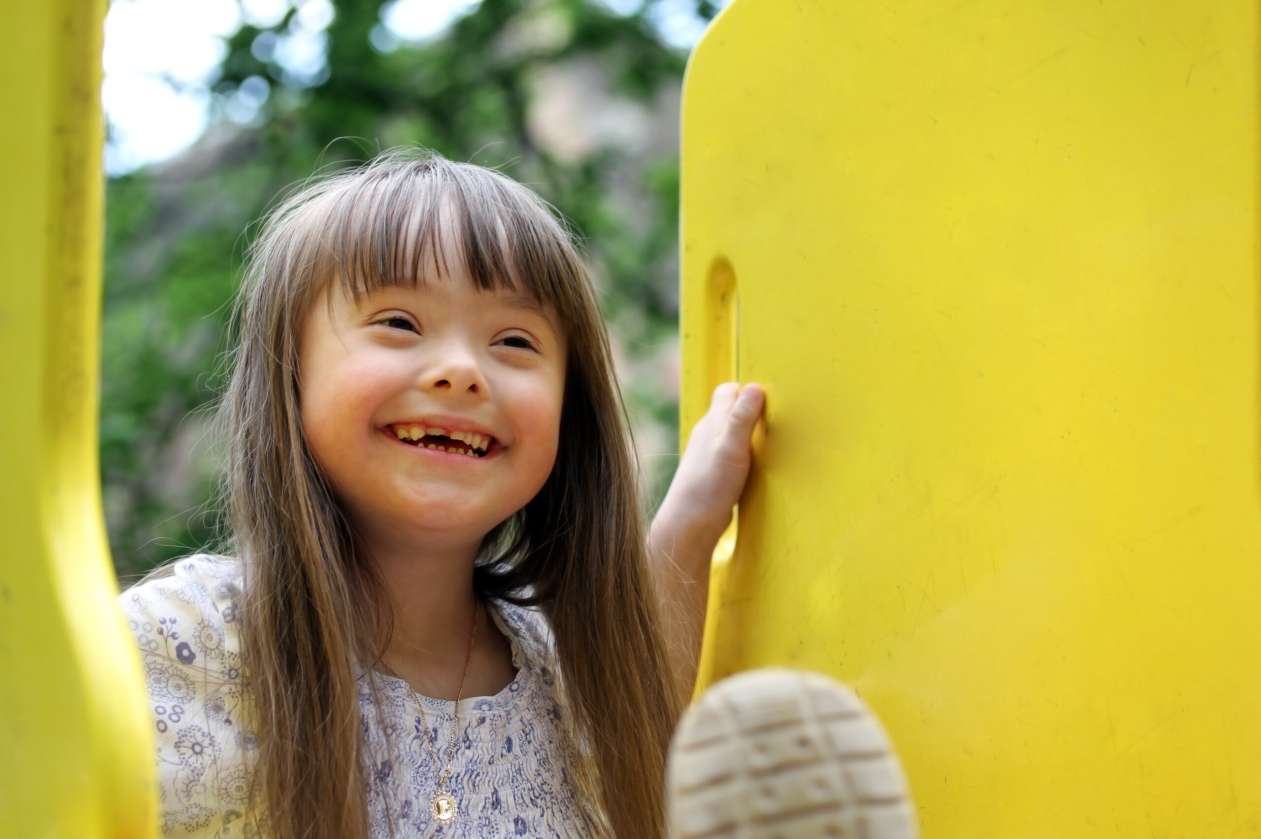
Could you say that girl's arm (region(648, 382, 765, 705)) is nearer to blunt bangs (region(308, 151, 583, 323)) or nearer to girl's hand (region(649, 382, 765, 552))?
girl's hand (region(649, 382, 765, 552))

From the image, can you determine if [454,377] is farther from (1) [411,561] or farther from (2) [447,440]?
(1) [411,561]

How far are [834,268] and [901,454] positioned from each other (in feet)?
0.70

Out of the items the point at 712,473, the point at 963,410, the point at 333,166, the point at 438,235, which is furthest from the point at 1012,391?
the point at 333,166

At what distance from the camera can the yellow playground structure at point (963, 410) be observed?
0.90 metres

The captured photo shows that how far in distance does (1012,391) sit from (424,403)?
0.51 m

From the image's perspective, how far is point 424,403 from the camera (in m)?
1.40

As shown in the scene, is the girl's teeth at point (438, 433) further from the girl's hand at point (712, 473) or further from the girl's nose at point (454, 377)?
the girl's hand at point (712, 473)

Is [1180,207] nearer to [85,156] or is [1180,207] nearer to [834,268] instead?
[834,268]

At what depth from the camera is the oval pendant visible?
1.42 metres

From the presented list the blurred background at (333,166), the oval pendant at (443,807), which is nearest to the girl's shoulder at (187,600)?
the oval pendant at (443,807)

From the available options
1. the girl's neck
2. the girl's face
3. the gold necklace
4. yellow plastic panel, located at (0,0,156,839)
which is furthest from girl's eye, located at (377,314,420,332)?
yellow plastic panel, located at (0,0,156,839)

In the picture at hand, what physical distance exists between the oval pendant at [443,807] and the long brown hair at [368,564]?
0.09 m

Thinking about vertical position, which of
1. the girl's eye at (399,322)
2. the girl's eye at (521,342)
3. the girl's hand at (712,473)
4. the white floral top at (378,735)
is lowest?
the white floral top at (378,735)

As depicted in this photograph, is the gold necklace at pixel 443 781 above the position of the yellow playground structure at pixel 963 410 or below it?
below
